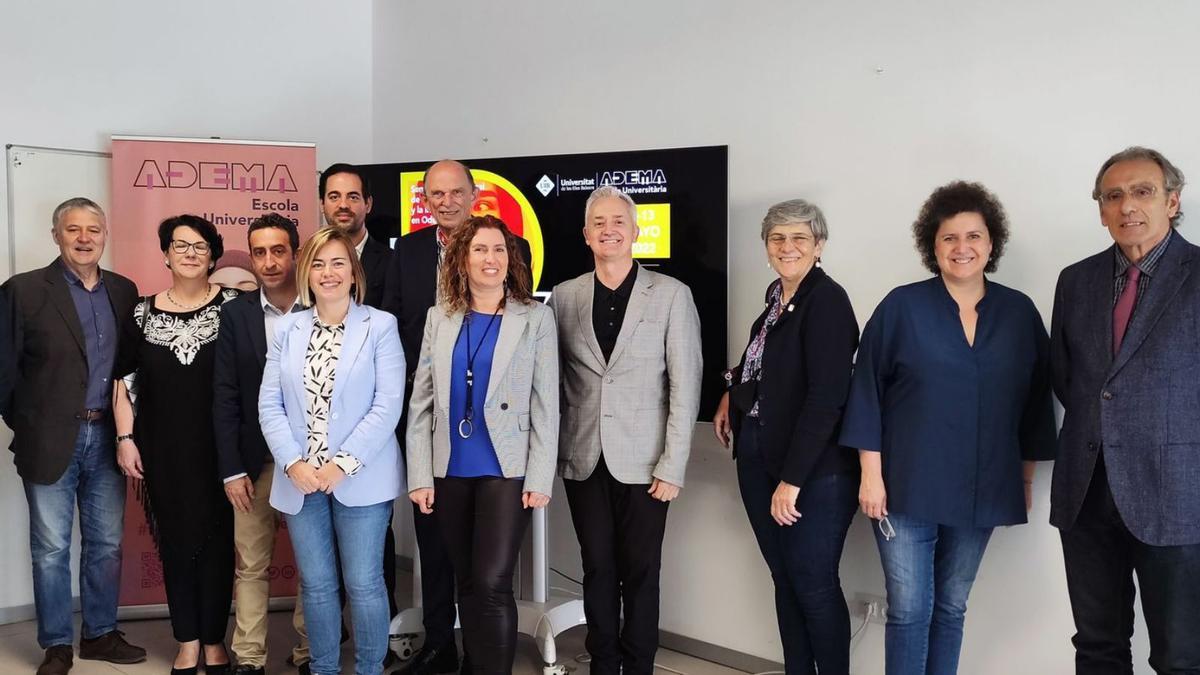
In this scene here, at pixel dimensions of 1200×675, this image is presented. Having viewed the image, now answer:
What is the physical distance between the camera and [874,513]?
270 cm

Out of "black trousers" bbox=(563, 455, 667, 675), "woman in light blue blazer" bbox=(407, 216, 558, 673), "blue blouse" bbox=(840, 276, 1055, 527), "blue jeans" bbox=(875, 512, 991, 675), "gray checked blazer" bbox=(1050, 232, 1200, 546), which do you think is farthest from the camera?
"black trousers" bbox=(563, 455, 667, 675)

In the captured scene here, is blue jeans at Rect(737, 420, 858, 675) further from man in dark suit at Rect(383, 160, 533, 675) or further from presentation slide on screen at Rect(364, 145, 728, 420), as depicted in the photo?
man in dark suit at Rect(383, 160, 533, 675)

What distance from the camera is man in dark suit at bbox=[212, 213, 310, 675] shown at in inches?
126

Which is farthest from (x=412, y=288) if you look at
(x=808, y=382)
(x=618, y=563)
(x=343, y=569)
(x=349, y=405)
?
(x=808, y=382)

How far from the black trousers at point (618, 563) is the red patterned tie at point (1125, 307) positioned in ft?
4.41

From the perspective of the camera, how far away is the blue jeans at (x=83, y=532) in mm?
3598

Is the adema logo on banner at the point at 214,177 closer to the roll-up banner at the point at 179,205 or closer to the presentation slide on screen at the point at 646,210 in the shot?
the roll-up banner at the point at 179,205

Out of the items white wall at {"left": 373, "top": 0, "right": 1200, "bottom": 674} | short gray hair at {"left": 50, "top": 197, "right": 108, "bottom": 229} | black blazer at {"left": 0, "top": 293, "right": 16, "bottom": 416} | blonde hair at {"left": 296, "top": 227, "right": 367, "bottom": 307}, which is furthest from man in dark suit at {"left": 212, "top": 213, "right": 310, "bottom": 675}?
white wall at {"left": 373, "top": 0, "right": 1200, "bottom": 674}

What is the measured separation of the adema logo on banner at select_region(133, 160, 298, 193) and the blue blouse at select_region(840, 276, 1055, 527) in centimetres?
299

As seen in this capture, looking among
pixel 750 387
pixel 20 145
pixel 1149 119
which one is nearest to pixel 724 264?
pixel 750 387

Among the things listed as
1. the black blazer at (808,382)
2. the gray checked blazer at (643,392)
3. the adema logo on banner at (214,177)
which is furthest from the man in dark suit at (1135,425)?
the adema logo on banner at (214,177)

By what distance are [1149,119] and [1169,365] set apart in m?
0.81

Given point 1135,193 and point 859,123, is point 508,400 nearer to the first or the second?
point 859,123

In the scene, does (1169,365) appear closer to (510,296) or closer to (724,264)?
(724,264)
